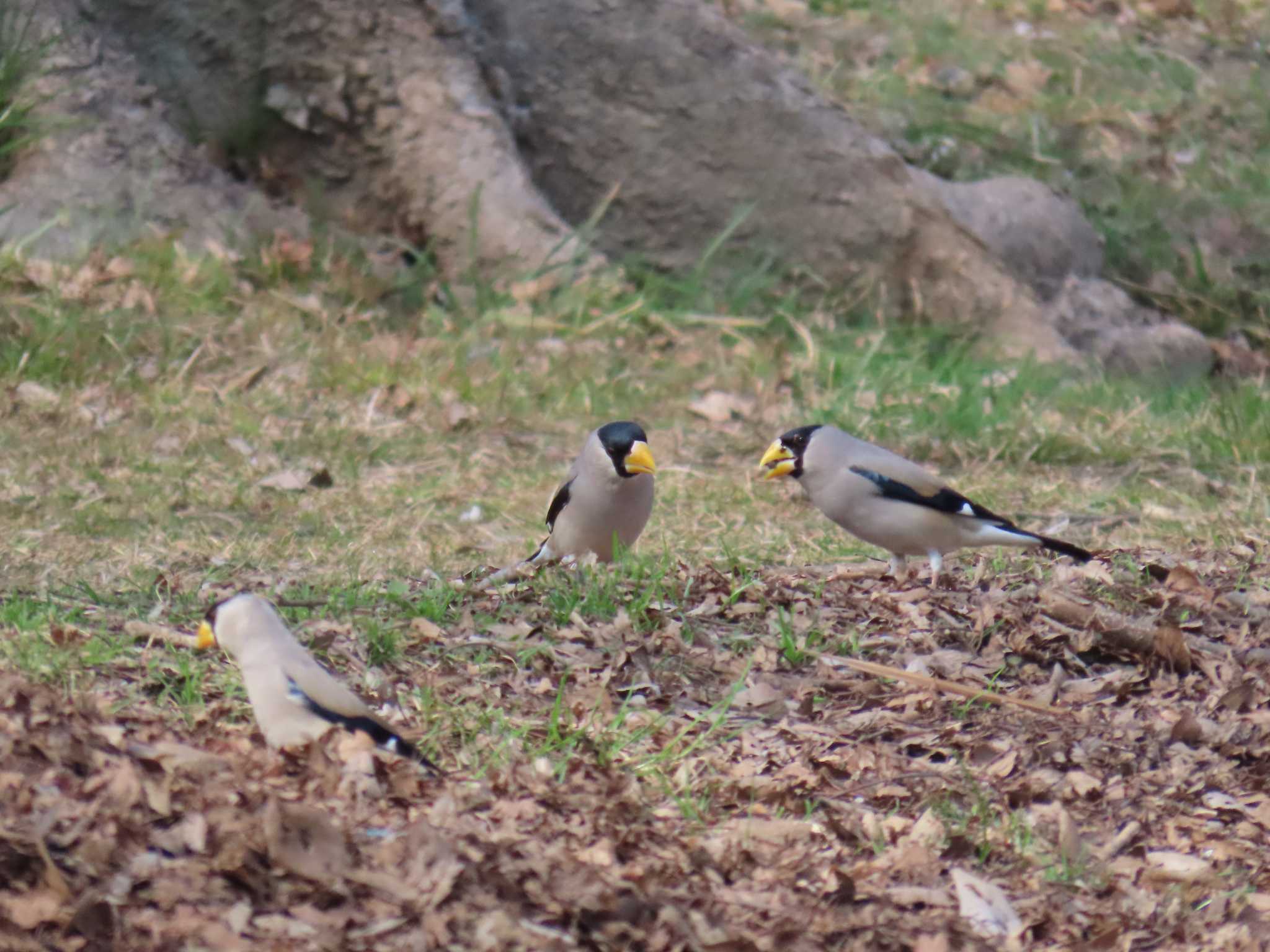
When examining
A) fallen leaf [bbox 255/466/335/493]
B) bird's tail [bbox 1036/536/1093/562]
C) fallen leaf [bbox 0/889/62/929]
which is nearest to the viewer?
fallen leaf [bbox 0/889/62/929]

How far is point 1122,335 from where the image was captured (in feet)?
32.1

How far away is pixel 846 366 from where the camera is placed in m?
8.32

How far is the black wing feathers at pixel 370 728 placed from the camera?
3.32 meters

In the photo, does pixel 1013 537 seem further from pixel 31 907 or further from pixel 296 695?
pixel 31 907

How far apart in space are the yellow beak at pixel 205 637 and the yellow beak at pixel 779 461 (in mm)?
2506

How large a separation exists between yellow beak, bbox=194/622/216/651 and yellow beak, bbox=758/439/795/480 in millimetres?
2506

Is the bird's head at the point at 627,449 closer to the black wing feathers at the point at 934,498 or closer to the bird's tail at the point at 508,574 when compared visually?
the bird's tail at the point at 508,574

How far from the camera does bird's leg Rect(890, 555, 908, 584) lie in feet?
16.8

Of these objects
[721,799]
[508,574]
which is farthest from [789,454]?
[721,799]

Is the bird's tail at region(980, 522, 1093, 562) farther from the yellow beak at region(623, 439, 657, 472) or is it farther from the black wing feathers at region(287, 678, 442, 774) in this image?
the black wing feathers at region(287, 678, 442, 774)

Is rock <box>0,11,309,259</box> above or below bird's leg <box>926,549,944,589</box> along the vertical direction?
below

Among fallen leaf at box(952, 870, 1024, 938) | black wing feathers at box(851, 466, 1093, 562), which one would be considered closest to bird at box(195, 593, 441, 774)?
fallen leaf at box(952, 870, 1024, 938)

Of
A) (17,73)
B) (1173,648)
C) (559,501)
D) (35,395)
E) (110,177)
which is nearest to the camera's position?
(1173,648)

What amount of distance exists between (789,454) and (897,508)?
54 cm
